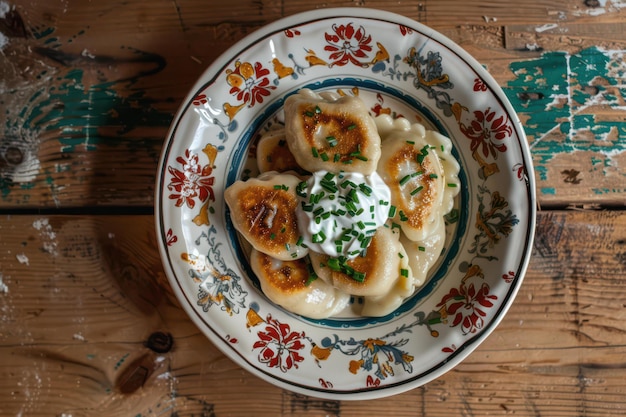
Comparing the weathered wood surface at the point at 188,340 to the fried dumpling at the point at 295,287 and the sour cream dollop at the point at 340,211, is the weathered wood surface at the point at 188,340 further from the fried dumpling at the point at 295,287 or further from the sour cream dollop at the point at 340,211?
the sour cream dollop at the point at 340,211

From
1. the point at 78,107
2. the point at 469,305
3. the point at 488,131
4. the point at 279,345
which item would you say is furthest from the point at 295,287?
the point at 78,107

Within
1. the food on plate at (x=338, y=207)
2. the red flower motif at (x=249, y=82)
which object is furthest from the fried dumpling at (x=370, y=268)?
the red flower motif at (x=249, y=82)

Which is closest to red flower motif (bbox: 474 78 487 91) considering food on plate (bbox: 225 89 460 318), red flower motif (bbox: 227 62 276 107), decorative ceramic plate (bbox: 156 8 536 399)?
decorative ceramic plate (bbox: 156 8 536 399)

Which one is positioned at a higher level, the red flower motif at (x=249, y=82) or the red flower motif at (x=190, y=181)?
the red flower motif at (x=249, y=82)

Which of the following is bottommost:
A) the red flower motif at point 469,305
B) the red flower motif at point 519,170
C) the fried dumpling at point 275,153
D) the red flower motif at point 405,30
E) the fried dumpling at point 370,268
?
the red flower motif at point 469,305

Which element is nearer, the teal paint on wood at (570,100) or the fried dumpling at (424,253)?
the fried dumpling at (424,253)

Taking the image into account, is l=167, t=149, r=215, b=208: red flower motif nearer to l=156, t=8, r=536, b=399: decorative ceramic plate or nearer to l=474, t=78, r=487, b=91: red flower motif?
l=156, t=8, r=536, b=399: decorative ceramic plate
